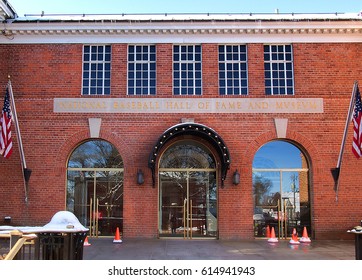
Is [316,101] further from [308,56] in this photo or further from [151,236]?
[151,236]

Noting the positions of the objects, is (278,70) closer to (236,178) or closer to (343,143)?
(343,143)

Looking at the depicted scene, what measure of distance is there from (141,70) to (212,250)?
740 centimetres

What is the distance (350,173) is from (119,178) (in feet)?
27.5

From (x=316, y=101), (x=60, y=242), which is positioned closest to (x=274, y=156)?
(x=316, y=101)

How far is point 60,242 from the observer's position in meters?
8.20

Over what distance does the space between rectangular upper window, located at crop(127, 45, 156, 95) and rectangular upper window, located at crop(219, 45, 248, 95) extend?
8.43 feet

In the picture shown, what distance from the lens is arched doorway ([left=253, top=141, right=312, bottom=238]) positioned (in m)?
17.3

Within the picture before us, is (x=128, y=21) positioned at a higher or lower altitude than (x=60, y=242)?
higher

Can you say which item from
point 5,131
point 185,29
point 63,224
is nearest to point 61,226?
point 63,224

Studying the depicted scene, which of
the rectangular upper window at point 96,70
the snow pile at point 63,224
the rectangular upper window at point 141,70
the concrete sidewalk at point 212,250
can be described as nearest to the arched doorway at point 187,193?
the concrete sidewalk at point 212,250

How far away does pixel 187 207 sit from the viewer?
17.3 metres

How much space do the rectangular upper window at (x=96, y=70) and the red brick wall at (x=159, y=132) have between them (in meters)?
0.27

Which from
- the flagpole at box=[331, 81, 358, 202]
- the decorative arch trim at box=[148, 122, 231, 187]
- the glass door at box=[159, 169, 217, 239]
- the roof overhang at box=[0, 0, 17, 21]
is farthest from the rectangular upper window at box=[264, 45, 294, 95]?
the roof overhang at box=[0, 0, 17, 21]

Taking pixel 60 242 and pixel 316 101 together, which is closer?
pixel 60 242
